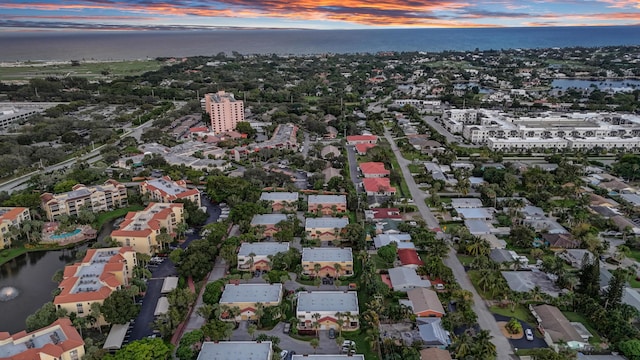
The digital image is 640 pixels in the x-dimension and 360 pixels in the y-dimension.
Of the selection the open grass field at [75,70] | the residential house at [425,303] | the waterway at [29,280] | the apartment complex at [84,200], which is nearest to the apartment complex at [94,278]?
the waterway at [29,280]

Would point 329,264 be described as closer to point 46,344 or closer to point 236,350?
point 236,350

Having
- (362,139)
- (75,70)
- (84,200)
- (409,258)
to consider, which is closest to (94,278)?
(84,200)

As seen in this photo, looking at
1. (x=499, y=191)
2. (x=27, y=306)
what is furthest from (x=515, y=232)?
(x=27, y=306)

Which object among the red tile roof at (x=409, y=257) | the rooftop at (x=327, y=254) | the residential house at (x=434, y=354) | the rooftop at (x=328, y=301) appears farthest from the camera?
the red tile roof at (x=409, y=257)

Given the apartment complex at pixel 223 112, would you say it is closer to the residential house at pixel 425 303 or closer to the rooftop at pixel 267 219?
the rooftop at pixel 267 219

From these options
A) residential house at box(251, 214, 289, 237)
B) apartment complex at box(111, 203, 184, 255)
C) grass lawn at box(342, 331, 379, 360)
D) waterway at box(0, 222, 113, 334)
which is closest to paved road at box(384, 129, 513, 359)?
grass lawn at box(342, 331, 379, 360)

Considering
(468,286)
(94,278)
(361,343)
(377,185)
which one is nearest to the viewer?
(361,343)
